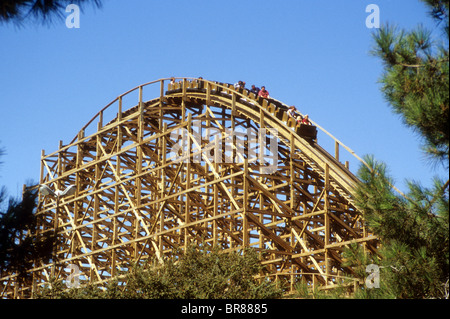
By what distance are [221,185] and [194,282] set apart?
573 cm

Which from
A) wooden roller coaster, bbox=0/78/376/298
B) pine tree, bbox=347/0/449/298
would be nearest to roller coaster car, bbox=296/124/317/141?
wooden roller coaster, bbox=0/78/376/298

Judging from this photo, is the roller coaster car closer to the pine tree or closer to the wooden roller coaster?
the wooden roller coaster

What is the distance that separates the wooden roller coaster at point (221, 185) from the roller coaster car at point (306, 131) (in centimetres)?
3

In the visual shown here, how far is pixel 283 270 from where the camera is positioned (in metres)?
21.2

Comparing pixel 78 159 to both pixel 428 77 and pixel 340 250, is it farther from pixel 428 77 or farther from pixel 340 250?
pixel 428 77

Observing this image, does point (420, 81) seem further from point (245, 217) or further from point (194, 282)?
point (245, 217)

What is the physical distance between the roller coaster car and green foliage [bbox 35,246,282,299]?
195 inches

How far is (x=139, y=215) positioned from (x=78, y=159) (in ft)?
17.8

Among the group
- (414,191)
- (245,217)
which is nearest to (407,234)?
(414,191)

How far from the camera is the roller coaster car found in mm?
21578

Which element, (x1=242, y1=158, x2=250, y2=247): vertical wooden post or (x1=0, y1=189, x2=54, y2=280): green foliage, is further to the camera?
(x1=242, y1=158, x2=250, y2=247): vertical wooden post

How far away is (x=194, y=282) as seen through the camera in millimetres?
16312

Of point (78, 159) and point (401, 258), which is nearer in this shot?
point (401, 258)
